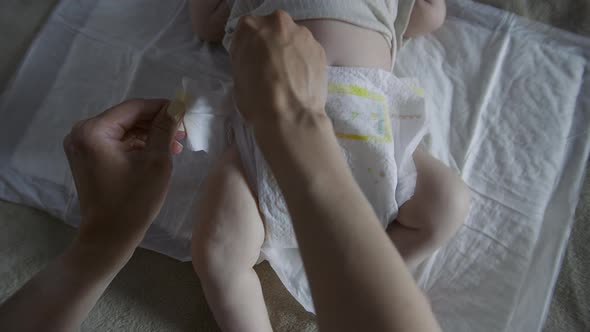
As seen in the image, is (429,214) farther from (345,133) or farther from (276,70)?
(276,70)

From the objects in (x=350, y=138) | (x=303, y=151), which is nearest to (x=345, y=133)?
(x=350, y=138)

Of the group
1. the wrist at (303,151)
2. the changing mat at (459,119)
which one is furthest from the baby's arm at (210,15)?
the wrist at (303,151)

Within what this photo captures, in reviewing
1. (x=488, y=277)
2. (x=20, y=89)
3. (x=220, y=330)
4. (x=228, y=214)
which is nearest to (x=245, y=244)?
(x=228, y=214)

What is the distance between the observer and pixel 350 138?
2.29 feet

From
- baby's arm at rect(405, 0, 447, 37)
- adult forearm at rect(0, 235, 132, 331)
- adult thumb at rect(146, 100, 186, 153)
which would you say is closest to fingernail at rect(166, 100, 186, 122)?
adult thumb at rect(146, 100, 186, 153)

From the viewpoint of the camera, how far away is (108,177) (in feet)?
1.74

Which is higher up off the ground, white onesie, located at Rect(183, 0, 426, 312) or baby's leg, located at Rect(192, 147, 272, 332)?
white onesie, located at Rect(183, 0, 426, 312)

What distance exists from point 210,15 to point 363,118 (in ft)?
1.49

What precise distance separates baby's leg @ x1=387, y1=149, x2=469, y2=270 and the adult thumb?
15.2 inches

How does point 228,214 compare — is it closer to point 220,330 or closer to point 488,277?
point 220,330

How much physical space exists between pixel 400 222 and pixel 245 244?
10.4 inches

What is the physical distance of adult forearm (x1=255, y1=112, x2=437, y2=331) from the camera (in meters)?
0.35

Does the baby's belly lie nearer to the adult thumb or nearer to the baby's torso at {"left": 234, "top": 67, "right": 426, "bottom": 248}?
the baby's torso at {"left": 234, "top": 67, "right": 426, "bottom": 248}

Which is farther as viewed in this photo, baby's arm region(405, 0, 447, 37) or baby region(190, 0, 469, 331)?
baby's arm region(405, 0, 447, 37)
